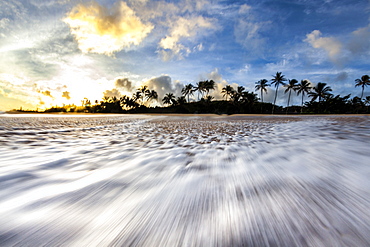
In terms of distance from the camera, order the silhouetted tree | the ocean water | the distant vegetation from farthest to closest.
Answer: the silhouetted tree, the distant vegetation, the ocean water

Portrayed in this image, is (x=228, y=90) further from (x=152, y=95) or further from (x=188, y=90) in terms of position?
(x=152, y=95)

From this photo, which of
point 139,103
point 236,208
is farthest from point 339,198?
point 139,103

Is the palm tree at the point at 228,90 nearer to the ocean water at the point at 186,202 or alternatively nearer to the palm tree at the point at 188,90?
the palm tree at the point at 188,90

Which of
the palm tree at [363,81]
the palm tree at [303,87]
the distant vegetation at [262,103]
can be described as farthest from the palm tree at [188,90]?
the palm tree at [363,81]

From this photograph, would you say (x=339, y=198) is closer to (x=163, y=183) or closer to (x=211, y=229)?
(x=211, y=229)

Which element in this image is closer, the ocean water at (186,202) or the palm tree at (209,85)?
the ocean water at (186,202)

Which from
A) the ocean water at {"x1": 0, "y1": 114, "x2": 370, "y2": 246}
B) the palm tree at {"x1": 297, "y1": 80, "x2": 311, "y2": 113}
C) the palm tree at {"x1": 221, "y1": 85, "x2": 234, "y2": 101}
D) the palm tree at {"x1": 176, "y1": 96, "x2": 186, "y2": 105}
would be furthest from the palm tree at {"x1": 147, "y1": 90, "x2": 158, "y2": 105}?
the ocean water at {"x1": 0, "y1": 114, "x2": 370, "y2": 246}

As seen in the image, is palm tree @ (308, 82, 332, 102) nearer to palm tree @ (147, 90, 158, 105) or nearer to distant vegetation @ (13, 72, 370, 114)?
distant vegetation @ (13, 72, 370, 114)

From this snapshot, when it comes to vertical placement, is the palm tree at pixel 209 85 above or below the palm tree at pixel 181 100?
above

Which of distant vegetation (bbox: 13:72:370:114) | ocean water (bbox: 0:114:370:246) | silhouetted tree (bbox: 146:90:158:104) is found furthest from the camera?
silhouetted tree (bbox: 146:90:158:104)

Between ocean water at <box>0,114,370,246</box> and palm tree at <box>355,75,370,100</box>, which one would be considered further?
palm tree at <box>355,75,370,100</box>

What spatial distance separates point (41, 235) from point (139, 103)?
6706 centimetres

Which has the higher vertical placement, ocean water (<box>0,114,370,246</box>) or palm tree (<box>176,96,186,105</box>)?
palm tree (<box>176,96,186,105</box>)

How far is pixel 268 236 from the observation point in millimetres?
673
